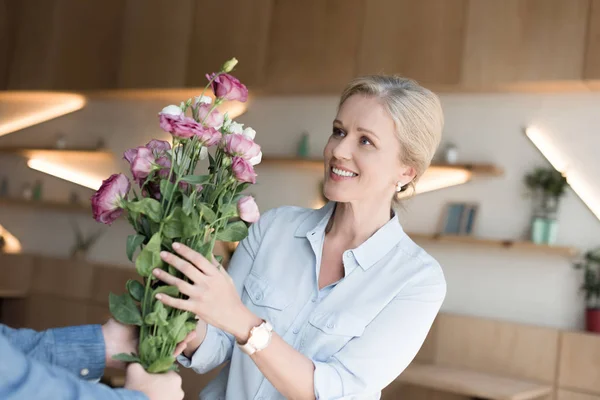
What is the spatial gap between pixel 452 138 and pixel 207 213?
4140 mm

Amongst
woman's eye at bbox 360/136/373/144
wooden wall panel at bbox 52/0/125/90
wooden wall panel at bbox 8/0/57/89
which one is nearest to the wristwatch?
woman's eye at bbox 360/136/373/144

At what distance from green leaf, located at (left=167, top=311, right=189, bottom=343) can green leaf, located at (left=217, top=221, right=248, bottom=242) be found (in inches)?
6.2

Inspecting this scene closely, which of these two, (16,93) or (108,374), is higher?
(16,93)

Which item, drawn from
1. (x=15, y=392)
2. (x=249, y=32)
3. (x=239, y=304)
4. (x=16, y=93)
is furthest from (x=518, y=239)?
(x=16, y=93)

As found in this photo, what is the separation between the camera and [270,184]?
632 cm

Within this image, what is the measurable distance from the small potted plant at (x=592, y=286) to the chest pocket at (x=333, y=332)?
3.27m

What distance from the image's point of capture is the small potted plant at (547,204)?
492 cm

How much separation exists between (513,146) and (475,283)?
0.89 m

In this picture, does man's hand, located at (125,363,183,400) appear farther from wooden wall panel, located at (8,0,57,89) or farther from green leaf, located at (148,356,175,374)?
wooden wall panel, located at (8,0,57,89)

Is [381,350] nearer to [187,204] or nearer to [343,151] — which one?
[343,151]

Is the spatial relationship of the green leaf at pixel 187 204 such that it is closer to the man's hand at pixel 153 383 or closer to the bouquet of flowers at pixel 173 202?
the bouquet of flowers at pixel 173 202

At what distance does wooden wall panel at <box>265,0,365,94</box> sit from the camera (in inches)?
224

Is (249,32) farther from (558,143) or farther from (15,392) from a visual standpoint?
(15,392)

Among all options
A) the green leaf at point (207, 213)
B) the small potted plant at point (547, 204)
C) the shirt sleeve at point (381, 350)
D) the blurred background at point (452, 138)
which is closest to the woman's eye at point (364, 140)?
the shirt sleeve at point (381, 350)
